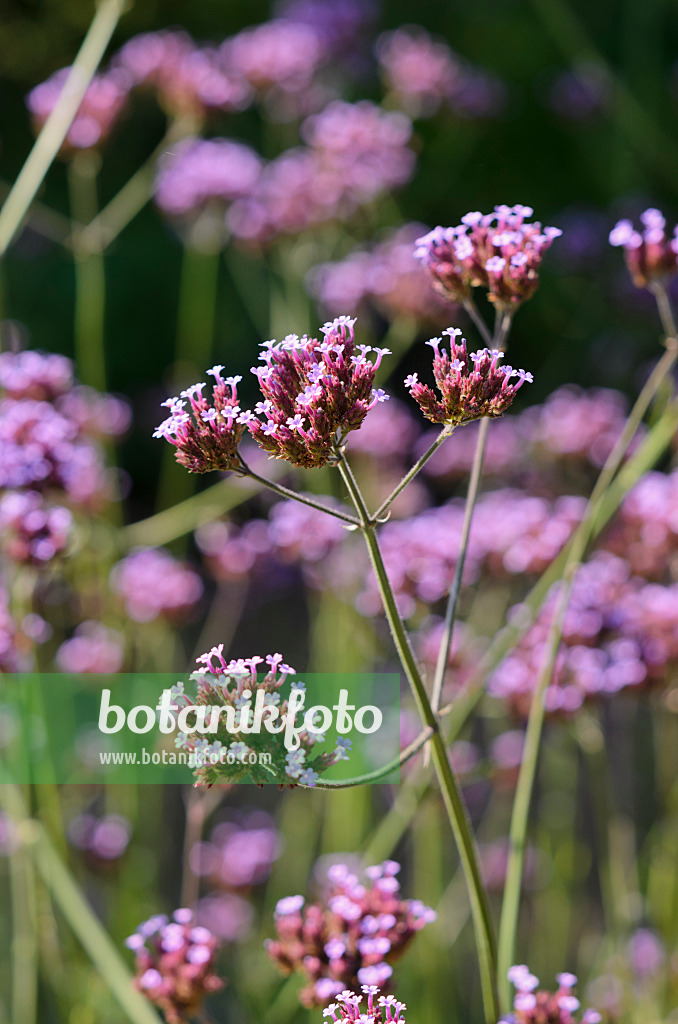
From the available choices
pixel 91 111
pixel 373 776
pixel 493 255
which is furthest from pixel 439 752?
pixel 91 111

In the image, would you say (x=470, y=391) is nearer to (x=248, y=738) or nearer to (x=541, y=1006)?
(x=248, y=738)

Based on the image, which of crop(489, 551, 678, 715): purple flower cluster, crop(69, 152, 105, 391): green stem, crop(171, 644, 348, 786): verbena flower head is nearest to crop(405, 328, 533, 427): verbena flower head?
crop(171, 644, 348, 786): verbena flower head

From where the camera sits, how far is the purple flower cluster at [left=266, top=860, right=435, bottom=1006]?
896mm

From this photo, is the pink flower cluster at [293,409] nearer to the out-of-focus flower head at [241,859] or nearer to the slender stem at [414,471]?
the slender stem at [414,471]

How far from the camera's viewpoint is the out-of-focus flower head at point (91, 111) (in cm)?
193

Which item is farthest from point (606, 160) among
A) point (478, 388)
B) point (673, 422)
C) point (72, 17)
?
point (478, 388)

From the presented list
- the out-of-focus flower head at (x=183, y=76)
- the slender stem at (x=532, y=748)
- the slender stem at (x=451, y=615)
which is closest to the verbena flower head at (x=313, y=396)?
the slender stem at (x=451, y=615)

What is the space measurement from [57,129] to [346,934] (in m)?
1.38

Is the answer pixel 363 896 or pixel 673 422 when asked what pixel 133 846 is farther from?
pixel 673 422

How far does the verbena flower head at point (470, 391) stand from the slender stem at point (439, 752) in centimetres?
9

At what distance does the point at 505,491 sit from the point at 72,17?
4625mm

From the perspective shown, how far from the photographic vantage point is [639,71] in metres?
3.99

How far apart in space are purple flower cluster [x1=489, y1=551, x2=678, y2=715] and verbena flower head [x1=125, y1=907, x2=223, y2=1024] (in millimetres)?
623

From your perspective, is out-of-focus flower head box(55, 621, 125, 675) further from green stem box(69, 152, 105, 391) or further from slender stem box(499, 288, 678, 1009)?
slender stem box(499, 288, 678, 1009)
